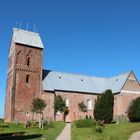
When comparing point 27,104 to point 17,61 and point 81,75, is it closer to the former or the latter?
point 17,61

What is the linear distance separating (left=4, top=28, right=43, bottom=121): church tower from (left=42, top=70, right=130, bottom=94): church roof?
3141 millimetres

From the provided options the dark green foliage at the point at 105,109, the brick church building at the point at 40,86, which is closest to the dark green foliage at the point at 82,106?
the brick church building at the point at 40,86

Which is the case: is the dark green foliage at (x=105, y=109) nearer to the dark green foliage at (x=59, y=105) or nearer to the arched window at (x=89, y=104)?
the dark green foliage at (x=59, y=105)

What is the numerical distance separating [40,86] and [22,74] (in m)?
4.57

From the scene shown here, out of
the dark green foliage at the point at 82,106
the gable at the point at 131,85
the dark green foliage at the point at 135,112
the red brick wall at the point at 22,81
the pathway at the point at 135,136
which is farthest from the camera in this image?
the gable at the point at 131,85

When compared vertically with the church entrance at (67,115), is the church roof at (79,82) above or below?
above

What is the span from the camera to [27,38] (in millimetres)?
72500

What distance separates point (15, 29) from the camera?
73.1m

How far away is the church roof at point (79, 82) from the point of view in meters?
72.4

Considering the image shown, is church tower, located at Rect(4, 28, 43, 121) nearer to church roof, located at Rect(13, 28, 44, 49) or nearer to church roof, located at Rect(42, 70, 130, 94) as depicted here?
church roof, located at Rect(13, 28, 44, 49)

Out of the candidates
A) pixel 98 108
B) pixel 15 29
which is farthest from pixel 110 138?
pixel 15 29

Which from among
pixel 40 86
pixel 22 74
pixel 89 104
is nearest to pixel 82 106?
pixel 89 104

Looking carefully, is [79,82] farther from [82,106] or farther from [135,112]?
[135,112]

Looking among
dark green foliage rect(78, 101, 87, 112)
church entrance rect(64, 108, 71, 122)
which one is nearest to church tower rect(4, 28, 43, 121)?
church entrance rect(64, 108, 71, 122)
